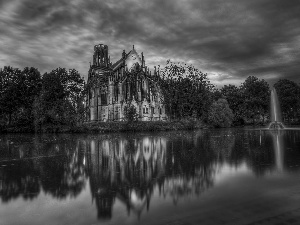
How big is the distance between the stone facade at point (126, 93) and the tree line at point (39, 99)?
7.61 m

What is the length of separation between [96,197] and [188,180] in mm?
2706

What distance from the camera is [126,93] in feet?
227

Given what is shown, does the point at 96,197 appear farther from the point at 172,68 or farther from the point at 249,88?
the point at 249,88

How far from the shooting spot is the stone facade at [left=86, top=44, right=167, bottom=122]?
6719 cm

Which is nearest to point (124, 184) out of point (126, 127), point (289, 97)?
point (126, 127)

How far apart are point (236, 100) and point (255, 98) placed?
6.65 metres

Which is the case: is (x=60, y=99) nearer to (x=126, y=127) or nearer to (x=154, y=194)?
(x=126, y=127)

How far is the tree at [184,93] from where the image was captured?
6209 centimetres

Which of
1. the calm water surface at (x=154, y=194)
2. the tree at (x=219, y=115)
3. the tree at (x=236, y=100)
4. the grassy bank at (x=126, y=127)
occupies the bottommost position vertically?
the calm water surface at (x=154, y=194)

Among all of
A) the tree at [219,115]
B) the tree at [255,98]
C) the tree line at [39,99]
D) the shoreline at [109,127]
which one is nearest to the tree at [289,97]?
the tree at [255,98]

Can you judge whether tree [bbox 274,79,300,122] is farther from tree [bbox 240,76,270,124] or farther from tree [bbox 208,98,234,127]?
tree [bbox 208,98,234,127]

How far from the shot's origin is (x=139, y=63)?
7875 cm

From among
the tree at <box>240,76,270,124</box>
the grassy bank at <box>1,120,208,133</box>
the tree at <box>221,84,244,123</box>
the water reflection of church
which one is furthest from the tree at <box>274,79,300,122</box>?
the water reflection of church

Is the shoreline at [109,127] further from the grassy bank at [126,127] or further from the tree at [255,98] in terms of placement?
the tree at [255,98]
